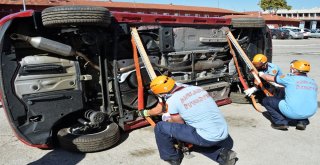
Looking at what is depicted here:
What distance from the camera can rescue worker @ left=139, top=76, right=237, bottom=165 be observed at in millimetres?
3207

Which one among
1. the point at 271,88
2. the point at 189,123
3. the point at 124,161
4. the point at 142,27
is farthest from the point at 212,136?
the point at 271,88

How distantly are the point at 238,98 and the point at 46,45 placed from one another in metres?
3.69

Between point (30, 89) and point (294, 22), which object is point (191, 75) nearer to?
point (30, 89)

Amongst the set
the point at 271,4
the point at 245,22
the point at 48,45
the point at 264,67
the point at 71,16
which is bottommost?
the point at 264,67

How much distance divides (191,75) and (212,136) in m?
1.95

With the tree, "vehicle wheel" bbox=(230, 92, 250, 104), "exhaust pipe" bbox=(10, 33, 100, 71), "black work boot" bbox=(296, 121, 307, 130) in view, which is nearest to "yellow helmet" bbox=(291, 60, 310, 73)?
"black work boot" bbox=(296, 121, 307, 130)

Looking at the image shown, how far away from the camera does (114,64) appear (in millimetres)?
4148

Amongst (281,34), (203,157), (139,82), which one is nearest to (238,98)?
(139,82)

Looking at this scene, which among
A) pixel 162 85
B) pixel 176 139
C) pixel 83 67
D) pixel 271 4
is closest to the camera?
pixel 162 85

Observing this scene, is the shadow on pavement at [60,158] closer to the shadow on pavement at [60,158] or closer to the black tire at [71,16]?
the shadow on pavement at [60,158]

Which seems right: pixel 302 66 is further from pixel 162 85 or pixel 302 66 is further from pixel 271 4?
pixel 271 4

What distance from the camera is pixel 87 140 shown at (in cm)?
368

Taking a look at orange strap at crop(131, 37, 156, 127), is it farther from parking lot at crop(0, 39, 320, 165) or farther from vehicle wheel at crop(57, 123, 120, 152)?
vehicle wheel at crop(57, 123, 120, 152)

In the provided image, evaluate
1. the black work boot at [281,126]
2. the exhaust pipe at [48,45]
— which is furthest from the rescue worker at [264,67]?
the exhaust pipe at [48,45]
